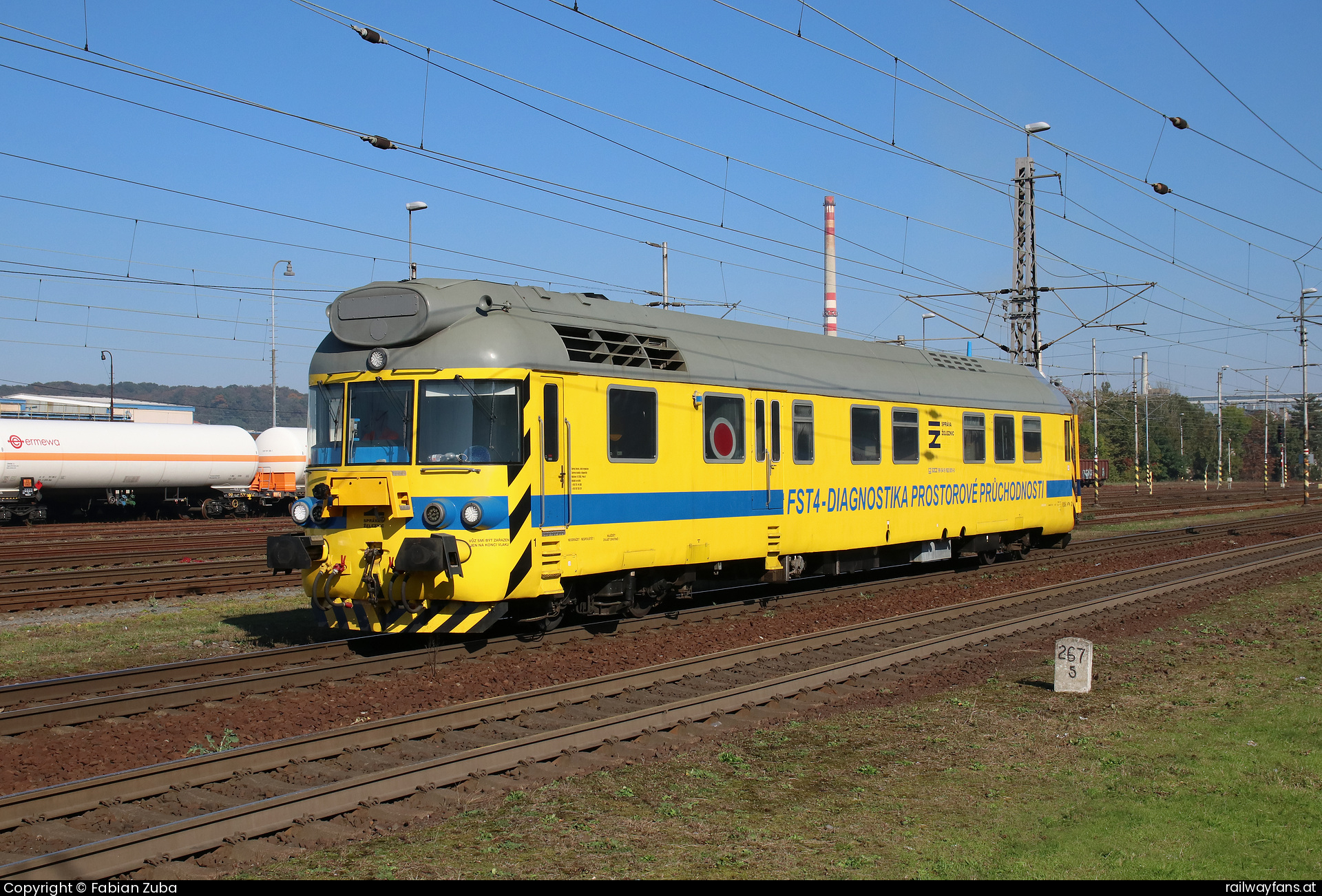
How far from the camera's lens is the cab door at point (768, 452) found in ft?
48.2

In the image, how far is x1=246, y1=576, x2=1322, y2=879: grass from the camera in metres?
5.73

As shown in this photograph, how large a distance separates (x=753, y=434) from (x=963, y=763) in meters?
7.31

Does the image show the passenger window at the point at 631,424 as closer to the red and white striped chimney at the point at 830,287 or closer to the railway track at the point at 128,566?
the railway track at the point at 128,566

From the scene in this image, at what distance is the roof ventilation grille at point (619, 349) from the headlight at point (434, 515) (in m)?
2.35

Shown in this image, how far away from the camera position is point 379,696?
393 inches

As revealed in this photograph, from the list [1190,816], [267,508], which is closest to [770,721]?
[1190,816]

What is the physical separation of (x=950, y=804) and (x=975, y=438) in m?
14.0

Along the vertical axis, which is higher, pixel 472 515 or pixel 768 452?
pixel 768 452

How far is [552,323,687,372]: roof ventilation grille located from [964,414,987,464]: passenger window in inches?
325

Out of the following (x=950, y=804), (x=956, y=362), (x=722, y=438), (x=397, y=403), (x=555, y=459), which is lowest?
(x=950, y=804)

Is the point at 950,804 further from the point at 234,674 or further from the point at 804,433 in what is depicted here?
the point at 804,433

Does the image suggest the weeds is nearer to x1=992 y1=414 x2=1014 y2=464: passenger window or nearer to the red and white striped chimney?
x1=992 y1=414 x2=1014 y2=464: passenger window

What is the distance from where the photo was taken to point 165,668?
10.7 meters

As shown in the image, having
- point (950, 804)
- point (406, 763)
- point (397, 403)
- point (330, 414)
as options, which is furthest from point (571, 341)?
point (950, 804)
